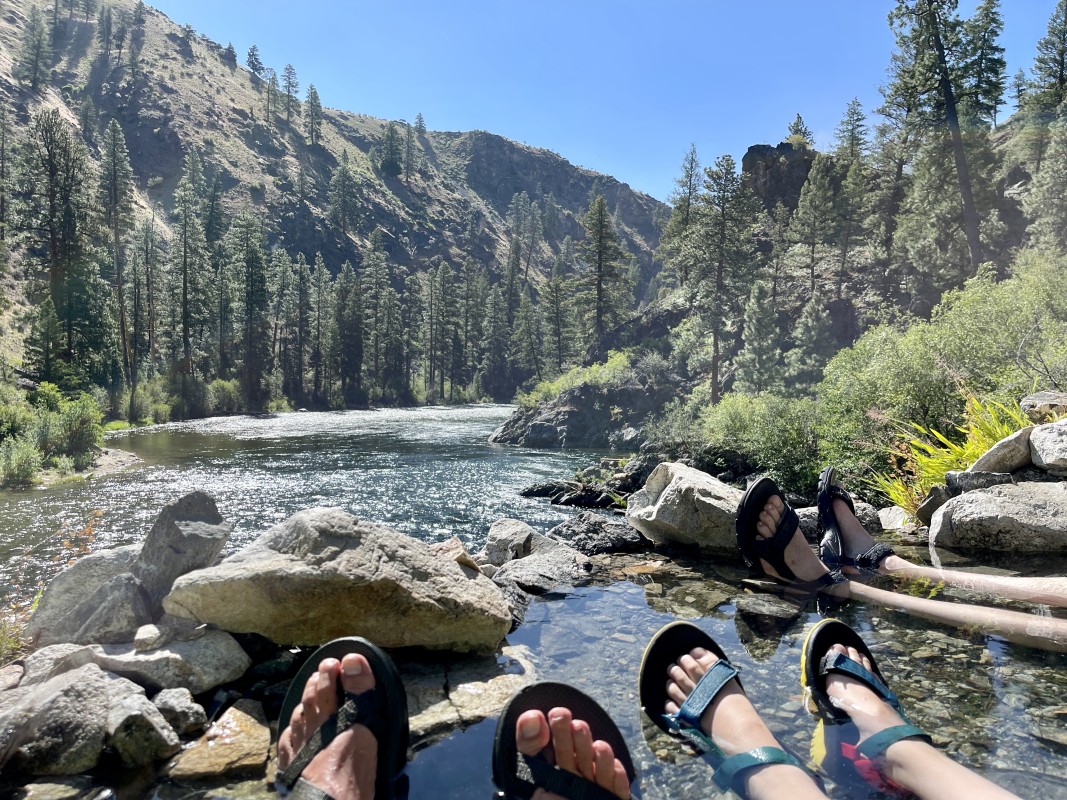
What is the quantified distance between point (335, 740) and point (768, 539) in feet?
10.5

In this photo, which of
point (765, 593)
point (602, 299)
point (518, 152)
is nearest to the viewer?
point (765, 593)

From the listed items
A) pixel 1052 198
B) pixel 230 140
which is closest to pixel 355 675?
pixel 1052 198

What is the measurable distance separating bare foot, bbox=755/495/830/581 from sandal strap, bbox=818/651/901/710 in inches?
66.7

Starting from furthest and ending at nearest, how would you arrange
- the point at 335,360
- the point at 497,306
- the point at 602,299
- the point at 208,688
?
the point at 497,306, the point at 335,360, the point at 602,299, the point at 208,688

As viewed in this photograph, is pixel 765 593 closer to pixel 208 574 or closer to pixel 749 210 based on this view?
pixel 208 574

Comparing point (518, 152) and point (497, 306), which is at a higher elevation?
point (518, 152)

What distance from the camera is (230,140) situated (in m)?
94.9

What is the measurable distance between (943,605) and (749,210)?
27149 mm

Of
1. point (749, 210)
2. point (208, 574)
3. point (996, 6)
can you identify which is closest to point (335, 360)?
point (749, 210)

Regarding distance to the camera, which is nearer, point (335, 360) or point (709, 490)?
point (709, 490)

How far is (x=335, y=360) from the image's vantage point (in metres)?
53.7

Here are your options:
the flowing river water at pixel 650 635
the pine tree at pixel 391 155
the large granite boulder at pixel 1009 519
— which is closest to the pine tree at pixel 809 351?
the flowing river water at pixel 650 635

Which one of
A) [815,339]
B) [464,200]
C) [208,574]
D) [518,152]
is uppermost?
[518,152]

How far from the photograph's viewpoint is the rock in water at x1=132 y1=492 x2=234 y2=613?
4.04 m
